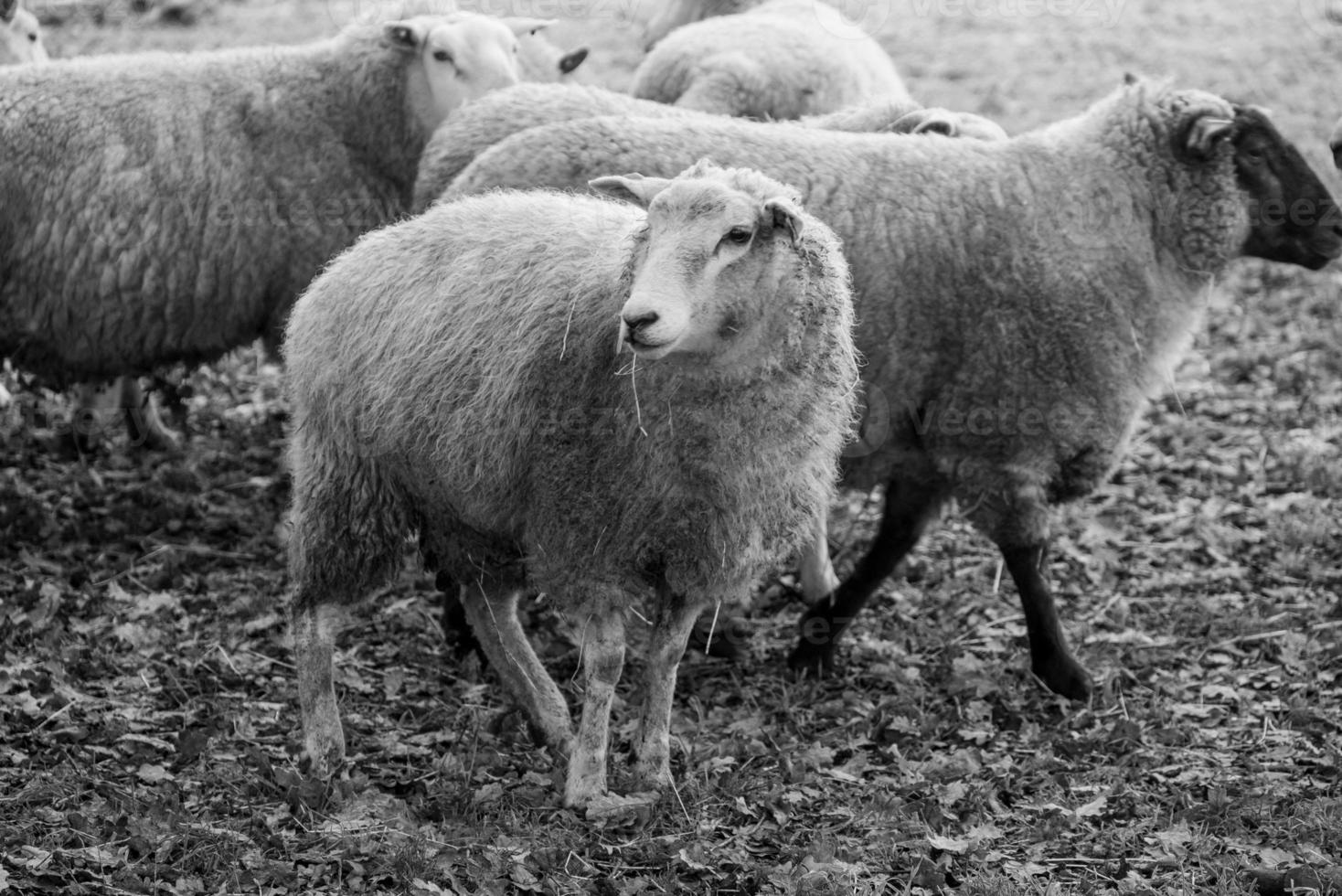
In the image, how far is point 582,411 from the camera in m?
4.10

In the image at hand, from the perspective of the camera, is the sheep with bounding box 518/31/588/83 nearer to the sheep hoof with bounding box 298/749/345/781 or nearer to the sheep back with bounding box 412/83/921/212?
the sheep back with bounding box 412/83/921/212

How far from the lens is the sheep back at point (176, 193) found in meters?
6.05

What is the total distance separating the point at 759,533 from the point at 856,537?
261cm

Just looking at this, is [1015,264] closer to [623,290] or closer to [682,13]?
[623,290]

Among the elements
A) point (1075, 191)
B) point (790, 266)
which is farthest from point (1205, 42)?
point (790, 266)

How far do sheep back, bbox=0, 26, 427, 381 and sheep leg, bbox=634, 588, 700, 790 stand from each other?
2.83m

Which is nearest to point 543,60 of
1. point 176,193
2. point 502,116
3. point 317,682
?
point 502,116

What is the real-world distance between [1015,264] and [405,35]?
3.02 meters

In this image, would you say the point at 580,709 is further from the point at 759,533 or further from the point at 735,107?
the point at 735,107

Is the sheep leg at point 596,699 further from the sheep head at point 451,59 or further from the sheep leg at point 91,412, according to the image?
the sheep leg at point 91,412

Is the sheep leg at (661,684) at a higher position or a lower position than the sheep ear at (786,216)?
lower

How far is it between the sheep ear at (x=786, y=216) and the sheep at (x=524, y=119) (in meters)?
1.87

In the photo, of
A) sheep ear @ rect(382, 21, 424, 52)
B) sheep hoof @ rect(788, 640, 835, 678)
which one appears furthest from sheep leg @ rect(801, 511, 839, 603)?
sheep ear @ rect(382, 21, 424, 52)

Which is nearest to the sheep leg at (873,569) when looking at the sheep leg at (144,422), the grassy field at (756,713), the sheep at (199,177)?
the grassy field at (756,713)
